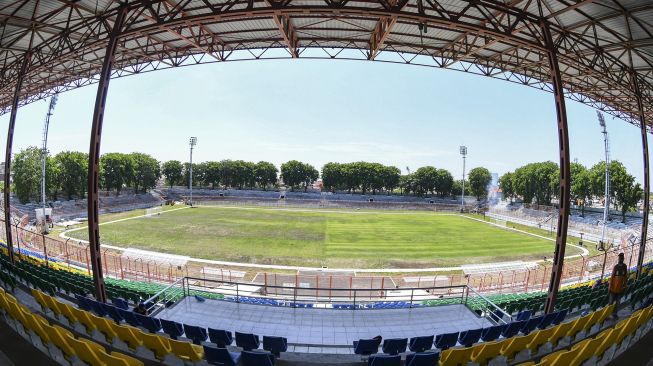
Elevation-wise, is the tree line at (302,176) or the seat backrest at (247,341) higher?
the tree line at (302,176)

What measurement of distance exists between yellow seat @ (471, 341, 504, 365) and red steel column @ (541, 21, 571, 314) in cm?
529

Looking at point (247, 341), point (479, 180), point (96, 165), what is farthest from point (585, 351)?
point (479, 180)

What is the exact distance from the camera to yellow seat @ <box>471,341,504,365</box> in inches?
260

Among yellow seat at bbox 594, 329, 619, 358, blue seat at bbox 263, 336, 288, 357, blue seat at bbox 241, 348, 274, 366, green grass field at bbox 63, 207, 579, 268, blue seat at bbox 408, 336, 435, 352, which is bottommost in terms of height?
green grass field at bbox 63, 207, 579, 268

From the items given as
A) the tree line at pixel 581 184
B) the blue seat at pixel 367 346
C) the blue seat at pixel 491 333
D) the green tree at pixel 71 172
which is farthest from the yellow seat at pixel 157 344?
the tree line at pixel 581 184

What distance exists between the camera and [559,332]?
25.1ft

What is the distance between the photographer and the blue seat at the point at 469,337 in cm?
813

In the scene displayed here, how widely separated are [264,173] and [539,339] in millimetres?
109387

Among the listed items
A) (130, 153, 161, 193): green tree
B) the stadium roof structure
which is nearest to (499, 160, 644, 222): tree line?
the stadium roof structure

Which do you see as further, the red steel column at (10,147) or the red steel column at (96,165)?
the red steel column at (10,147)

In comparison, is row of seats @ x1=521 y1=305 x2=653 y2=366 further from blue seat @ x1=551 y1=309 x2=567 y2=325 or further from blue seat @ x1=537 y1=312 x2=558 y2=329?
blue seat @ x1=537 y1=312 x2=558 y2=329

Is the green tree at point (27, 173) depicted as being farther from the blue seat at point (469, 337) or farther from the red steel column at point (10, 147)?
the blue seat at point (469, 337)

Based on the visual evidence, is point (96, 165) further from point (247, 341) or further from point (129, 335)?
point (247, 341)

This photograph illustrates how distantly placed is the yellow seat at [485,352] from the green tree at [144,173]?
105580 millimetres
